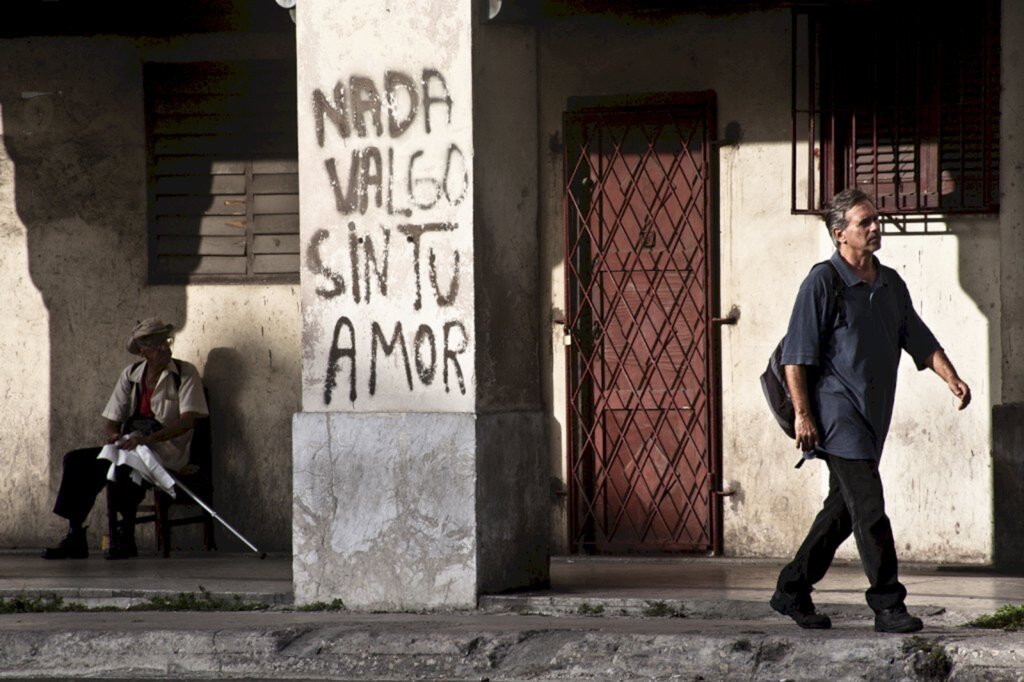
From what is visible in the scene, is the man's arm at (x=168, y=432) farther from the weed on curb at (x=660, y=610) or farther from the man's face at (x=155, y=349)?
the weed on curb at (x=660, y=610)

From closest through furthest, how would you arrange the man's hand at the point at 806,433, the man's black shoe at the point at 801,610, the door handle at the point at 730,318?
the man's hand at the point at 806,433, the man's black shoe at the point at 801,610, the door handle at the point at 730,318

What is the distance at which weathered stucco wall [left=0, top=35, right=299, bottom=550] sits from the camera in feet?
36.4

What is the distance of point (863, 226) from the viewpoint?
7480 mm

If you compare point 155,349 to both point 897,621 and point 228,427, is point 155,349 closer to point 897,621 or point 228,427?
point 228,427

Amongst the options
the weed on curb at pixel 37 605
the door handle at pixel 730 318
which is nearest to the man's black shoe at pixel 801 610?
the door handle at pixel 730 318

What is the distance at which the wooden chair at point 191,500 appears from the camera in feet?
35.4

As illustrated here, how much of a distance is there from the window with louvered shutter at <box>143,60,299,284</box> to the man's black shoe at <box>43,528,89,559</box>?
1.56 m

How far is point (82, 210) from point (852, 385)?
558 centimetres

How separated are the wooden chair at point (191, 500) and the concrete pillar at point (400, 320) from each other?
91.4 inches

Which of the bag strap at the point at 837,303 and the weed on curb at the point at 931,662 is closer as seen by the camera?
the weed on curb at the point at 931,662

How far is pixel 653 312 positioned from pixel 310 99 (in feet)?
8.69

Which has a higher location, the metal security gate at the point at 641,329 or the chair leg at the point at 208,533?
the metal security gate at the point at 641,329

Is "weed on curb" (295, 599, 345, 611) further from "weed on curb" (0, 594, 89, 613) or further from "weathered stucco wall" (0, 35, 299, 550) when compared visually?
"weathered stucco wall" (0, 35, 299, 550)

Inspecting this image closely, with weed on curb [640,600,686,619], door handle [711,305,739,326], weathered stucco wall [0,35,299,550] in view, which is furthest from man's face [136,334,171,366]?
weed on curb [640,600,686,619]
